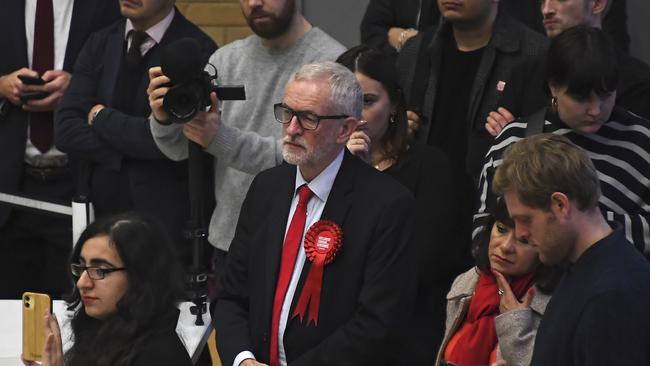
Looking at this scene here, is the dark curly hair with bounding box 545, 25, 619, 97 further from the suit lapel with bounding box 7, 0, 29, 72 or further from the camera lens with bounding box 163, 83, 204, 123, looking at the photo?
the suit lapel with bounding box 7, 0, 29, 72

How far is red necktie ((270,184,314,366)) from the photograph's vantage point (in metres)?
3.53

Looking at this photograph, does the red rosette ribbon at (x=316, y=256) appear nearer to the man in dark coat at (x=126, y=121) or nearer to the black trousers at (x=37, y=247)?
the man in dark coat at (x=126, y=121)

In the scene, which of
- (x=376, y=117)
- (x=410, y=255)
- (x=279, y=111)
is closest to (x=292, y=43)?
(x=376, y=117)

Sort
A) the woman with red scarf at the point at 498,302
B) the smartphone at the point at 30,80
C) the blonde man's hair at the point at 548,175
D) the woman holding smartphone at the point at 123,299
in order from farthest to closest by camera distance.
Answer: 1. the smartphone at the point at 30,80
2. the woman with red scarf at the point at 498,302
3. the woman holding smartphone at the point at 123,299
4. the blonde man's hair at the point at 548,175

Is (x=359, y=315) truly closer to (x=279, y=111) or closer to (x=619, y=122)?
(x=279, y=111)

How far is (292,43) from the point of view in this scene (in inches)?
185

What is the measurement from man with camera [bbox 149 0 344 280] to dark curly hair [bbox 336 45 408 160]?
507mm

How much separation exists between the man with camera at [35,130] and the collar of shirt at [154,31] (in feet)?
1.23

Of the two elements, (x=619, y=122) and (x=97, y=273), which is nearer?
(x=97, y=273)

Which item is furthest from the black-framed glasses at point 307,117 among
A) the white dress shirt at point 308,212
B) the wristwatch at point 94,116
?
the wristwatch at point 94,116

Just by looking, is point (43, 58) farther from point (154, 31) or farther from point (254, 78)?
point (254, 78)

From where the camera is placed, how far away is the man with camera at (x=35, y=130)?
504cm

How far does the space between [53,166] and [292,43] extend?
1154 mm

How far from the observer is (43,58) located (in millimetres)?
5148
